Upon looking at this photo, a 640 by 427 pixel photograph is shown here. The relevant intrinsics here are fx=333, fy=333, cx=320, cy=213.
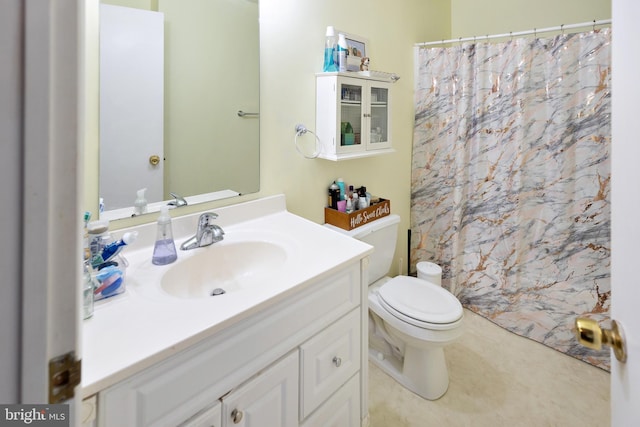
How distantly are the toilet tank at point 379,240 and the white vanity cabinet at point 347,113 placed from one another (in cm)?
36

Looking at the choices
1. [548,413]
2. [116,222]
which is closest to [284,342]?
[116,222]

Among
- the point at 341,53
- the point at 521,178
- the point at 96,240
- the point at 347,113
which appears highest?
the point at 341,53

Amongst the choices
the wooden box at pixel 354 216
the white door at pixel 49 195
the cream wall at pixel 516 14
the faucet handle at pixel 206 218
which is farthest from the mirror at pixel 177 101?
the cream wall at pixel 516 14

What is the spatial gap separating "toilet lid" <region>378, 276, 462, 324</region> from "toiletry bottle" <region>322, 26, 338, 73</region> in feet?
3.63

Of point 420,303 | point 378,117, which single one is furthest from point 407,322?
point 378,117

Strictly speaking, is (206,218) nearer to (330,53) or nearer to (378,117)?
(330,53)

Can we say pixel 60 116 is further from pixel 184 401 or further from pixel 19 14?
pixel 184 401

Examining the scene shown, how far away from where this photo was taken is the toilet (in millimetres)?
1467

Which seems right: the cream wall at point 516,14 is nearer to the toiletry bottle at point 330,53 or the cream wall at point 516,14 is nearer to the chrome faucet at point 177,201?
the toiletry bottle at point 330,53

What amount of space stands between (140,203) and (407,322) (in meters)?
1.19

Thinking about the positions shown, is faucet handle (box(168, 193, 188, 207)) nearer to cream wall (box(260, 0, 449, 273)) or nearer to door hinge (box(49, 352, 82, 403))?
cream wall (box(260, 0, 449, 273))

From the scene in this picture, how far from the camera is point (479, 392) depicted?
161 centimetres

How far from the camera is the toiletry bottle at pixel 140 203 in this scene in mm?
1135

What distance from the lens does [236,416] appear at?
82cm
